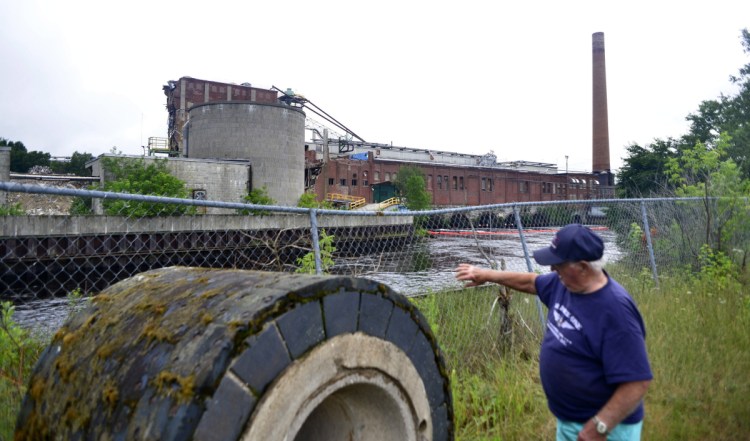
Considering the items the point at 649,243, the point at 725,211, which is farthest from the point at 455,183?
the point at 649,243

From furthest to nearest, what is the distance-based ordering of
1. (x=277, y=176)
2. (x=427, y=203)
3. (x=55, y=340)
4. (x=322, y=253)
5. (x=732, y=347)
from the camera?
(x=427, y=203) → (x=277, y=176) → (x=732, y=347) → (x=322, y=253) → (x=55, y=340)

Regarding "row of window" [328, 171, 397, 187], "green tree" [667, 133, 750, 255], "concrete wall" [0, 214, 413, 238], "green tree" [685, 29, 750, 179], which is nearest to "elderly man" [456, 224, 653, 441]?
"concrete wall" [0, 214, 413, 238]

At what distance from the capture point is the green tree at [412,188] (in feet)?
166

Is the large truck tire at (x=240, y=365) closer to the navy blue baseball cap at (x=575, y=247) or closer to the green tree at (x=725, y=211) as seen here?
the navy blue baseball cap at (x=575, y=247)

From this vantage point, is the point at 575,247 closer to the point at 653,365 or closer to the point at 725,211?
the point at 653,365

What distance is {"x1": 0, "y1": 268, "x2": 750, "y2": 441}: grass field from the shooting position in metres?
3.75

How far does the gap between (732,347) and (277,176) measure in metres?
36.1

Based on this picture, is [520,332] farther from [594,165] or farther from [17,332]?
[594,165]

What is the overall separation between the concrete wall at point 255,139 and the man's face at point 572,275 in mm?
37146

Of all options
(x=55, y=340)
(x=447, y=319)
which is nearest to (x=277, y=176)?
(x=447, y=319)

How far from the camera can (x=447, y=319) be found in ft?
17.3

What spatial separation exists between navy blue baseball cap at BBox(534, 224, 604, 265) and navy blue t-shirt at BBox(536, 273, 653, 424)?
Answer: 0.17 meters

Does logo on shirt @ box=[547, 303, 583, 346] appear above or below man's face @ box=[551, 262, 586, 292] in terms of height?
below

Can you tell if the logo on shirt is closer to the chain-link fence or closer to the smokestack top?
the chain-link fence
